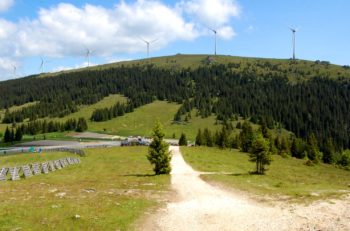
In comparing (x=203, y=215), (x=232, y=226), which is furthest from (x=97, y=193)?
(x=232, y=226)

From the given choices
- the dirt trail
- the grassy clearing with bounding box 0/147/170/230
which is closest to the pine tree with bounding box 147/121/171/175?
the grassy clearing with bounding box 0/147/170/230

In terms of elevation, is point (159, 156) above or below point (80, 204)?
above

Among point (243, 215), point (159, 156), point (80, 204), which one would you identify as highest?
point (159, 156)

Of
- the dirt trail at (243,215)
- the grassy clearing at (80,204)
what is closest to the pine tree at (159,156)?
the grassy clearing at (80,204)

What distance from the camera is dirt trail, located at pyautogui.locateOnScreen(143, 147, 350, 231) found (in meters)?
24.2

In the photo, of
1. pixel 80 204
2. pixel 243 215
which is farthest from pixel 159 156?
pixel 243 215

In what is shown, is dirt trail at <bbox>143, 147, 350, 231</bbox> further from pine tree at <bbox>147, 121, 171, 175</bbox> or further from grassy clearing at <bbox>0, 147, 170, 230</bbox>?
pine tree at <bbox>147, 121, 171, 175</bbox>

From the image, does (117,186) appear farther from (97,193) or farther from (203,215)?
(203,215)

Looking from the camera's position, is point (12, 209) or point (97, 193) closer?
point (12, 209)

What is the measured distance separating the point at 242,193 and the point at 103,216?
15137mm

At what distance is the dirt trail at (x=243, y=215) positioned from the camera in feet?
79.5

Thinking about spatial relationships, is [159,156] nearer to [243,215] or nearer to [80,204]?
[80,204]

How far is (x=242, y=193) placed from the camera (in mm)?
36750

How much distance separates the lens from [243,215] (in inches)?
1071
